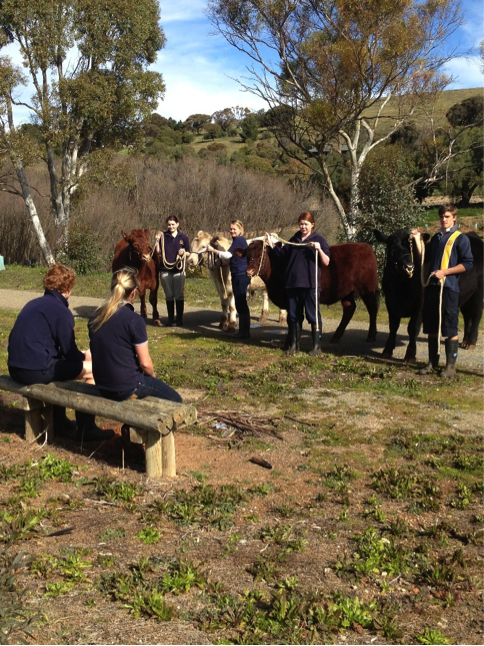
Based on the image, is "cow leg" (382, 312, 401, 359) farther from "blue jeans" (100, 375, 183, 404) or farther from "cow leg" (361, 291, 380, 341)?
"blue jeans" (100, 375, 183, 404)

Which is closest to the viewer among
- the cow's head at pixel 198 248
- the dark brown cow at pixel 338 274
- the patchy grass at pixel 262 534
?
the patchy grass at pixel 262 534

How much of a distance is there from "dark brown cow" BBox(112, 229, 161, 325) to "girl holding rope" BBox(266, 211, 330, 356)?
3472 mm

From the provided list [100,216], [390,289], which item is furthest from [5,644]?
[100,216]

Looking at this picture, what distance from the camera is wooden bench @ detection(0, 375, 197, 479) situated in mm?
5285

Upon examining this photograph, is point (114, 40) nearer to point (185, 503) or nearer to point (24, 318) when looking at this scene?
point (24, 318)

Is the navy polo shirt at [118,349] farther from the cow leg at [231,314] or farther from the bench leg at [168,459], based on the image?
the cow leg at [231,314]

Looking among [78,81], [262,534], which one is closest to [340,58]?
[78,81]

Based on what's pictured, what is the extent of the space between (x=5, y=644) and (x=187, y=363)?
6.81 m

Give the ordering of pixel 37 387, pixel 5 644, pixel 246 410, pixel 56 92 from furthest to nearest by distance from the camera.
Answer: pixel 56 92
pixel 246 410
pixel 37 387
pixel 5 644

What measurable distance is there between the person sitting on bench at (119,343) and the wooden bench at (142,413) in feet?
0.42

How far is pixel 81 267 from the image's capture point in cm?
2350

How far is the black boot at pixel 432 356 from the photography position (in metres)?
8.96

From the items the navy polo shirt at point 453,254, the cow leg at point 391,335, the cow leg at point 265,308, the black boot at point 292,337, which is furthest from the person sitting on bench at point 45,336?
the cow leg at point 265,308

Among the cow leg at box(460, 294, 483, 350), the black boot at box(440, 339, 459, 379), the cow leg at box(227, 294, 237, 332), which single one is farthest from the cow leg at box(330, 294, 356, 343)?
the black boot at box(440, 339, 459, 379)
